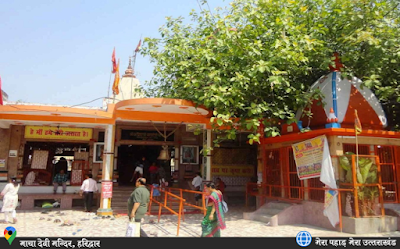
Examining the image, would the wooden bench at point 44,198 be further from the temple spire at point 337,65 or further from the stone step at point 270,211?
the temple spire at point 337,65

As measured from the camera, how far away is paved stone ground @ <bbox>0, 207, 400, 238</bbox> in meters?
7.15

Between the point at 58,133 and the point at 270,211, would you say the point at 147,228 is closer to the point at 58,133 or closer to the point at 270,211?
the point at 270,211

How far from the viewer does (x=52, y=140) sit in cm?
1275

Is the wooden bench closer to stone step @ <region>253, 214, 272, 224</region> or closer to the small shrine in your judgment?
stone step @ <region>253, 214, 272, 224</region>

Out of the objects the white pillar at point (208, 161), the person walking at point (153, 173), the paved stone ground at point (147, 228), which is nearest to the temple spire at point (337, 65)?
the paved stone ground at point (147, 228)

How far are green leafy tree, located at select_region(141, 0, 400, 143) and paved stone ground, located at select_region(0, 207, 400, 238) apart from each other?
7.73 ft

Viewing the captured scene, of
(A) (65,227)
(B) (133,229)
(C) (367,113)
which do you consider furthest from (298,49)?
(A) (65,227)

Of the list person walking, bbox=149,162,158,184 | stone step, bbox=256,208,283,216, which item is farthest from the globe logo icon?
person walking, bbox=149,162,158,184

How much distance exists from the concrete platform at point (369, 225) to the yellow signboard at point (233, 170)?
22.7ft

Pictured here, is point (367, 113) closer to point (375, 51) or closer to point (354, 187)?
point (375, 51)

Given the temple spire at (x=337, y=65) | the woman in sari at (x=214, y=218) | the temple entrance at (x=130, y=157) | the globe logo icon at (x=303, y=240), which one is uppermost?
the temple spire at (x=337, y=65)

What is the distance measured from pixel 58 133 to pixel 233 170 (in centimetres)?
789

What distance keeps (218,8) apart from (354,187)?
729cm

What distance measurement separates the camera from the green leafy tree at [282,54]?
8.00 meters
